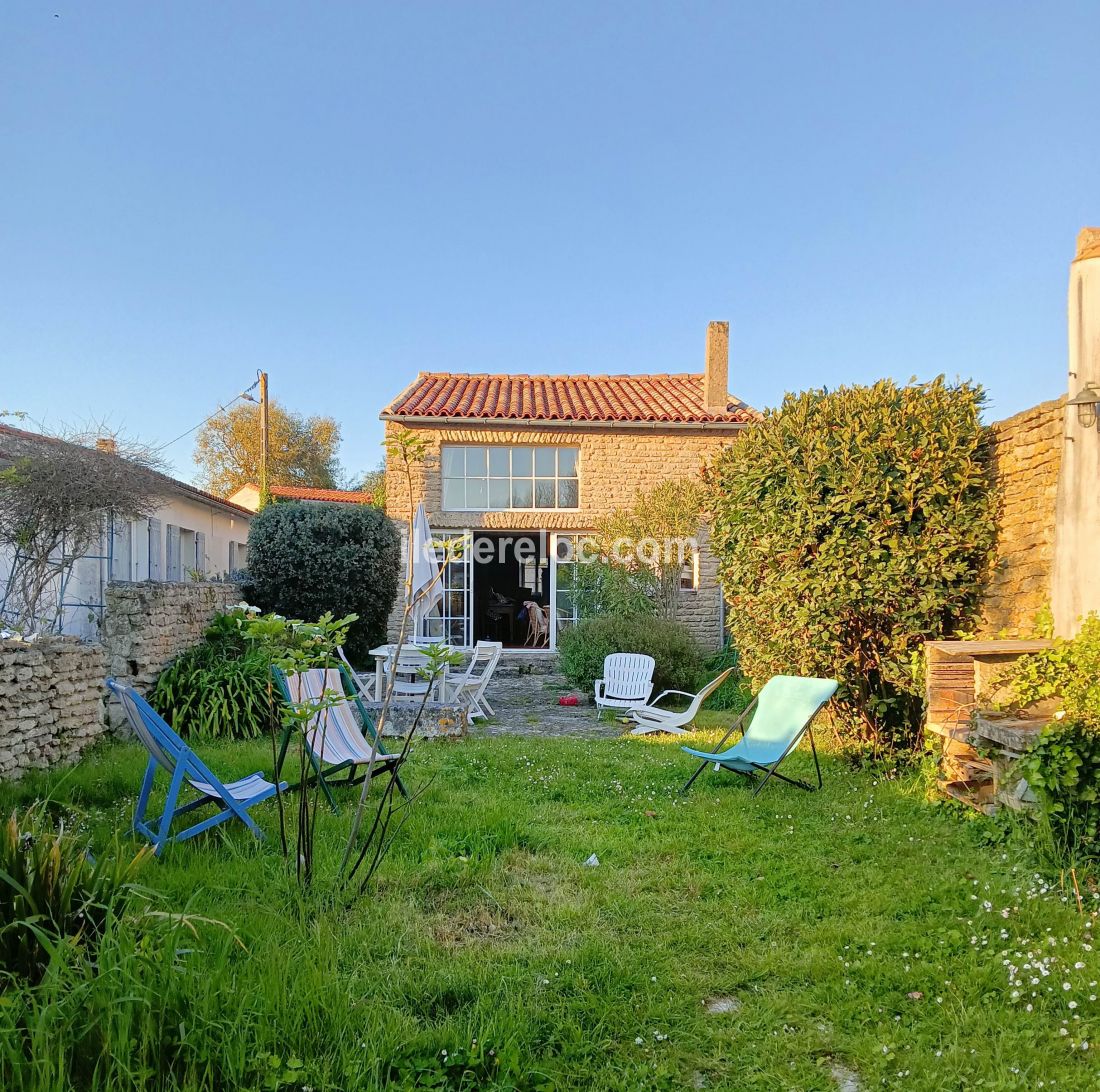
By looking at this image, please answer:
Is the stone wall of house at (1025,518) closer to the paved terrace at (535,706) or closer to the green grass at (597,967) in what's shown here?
the green grass at (597,967)

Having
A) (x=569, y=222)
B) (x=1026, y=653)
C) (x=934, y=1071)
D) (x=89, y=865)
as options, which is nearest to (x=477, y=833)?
(x=89, y=865)

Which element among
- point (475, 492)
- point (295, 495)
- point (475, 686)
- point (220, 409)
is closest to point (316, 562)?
point (475, 686)

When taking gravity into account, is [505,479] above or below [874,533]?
above

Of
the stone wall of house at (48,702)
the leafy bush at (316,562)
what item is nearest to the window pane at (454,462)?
the leafy bush at (316,562)

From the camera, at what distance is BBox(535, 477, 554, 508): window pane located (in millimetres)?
14992

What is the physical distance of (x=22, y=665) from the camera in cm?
522

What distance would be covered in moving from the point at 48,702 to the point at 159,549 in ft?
33.2

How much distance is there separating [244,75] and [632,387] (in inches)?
419

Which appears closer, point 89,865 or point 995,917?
point 89,865

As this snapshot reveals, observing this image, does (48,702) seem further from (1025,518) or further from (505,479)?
(505,479)

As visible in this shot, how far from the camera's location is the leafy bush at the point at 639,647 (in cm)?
1036

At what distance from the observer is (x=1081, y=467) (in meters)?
4.45

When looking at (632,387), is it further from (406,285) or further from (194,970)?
(194,970)

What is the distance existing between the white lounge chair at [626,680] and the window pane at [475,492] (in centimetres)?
610
